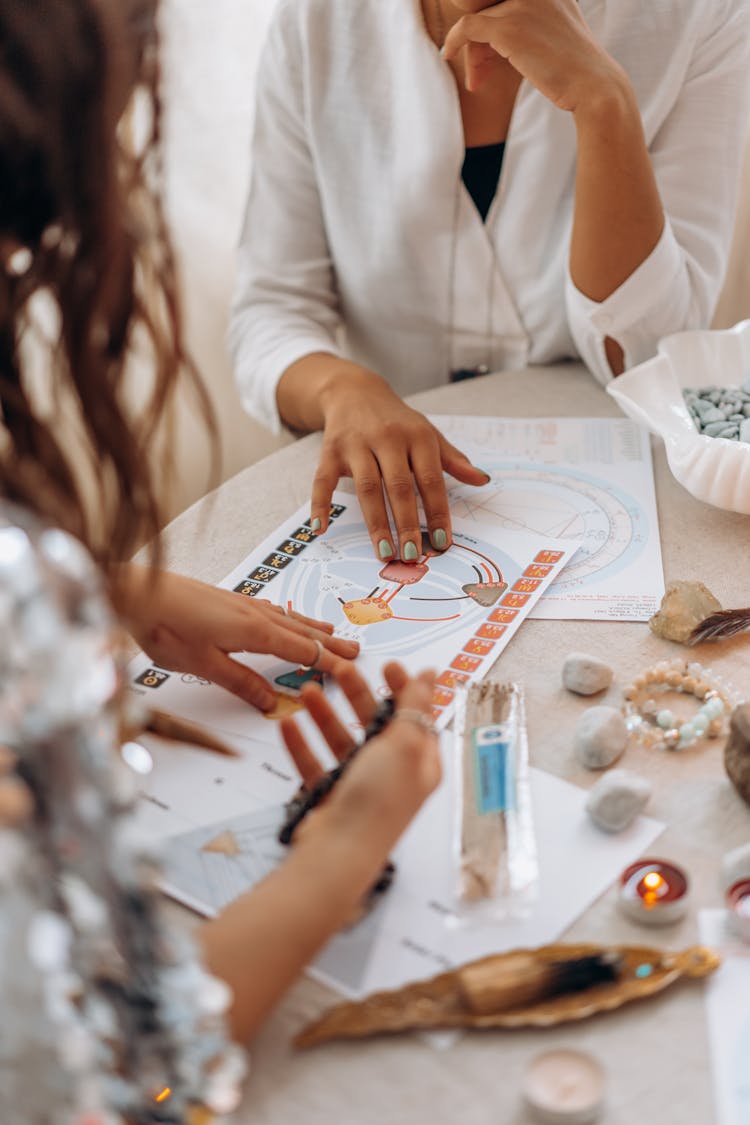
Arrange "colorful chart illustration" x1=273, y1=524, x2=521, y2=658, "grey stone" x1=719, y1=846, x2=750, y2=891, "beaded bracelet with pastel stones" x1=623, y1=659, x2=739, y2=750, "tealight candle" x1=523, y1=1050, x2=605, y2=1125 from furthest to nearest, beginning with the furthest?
"colorful chart illustration" x1=273, y1=524, x2=521, y2=658 → "beaded bracelet with pastel stones" x1=623, y1=659, x2=739, y2=750 → "grey stone" x1=719, y1=846, x2=750, y2=891 → "tealight candle" x1=523, y1=1050, x2=605, y2=1125

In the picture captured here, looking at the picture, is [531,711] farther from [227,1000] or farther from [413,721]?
[227,1000]

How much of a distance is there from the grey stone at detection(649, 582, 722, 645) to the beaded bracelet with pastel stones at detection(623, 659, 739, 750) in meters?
0.02

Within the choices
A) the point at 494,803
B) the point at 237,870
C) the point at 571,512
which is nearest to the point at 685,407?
the point at 571,512

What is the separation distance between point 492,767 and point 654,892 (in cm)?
12

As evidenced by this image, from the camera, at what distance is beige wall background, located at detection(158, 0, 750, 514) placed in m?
1.49

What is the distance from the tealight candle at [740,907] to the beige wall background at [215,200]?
1.13 meters

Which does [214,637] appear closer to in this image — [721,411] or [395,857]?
[395,857]

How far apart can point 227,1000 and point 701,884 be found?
266 millimetres

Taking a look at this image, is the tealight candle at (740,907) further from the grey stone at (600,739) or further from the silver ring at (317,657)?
the silver ring at (317,657)

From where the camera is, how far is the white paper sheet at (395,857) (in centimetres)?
54

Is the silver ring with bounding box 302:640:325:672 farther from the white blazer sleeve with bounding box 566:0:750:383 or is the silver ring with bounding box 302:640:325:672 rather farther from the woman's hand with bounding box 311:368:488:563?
the white blazer sleeve with bounding box 566:0:750:383

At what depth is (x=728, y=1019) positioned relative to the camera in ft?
1.65

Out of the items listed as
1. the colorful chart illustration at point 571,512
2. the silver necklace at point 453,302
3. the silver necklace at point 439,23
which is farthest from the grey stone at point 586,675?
the silver necklace at point 439,23

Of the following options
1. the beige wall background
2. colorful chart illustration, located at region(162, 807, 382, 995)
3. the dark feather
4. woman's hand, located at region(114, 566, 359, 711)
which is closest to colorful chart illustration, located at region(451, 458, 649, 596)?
the dark feather
